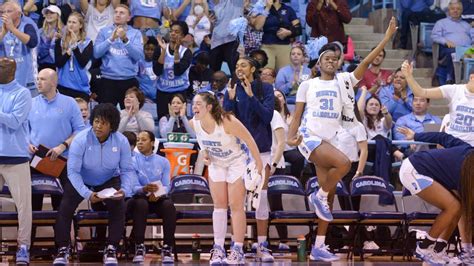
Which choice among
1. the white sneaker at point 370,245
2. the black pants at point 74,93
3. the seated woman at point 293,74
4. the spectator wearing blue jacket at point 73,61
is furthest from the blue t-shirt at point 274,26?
the white sneaker at point 370,245

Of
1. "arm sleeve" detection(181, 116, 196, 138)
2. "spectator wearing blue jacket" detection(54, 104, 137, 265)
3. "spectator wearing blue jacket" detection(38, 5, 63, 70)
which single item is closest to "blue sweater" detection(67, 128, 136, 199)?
"spectator wearing blue jacket" detection(54, 104, 137, 265)

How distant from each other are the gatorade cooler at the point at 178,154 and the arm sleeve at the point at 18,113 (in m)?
2.48

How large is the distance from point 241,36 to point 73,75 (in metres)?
2.78

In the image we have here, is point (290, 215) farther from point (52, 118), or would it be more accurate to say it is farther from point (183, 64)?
point (183, 64)

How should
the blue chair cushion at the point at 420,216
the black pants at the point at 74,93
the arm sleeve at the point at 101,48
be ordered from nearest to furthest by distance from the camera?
the blue chair cushion at the point at 420,216, the black pants at the point at 74,93, the arm sleeve at the point at 101,48

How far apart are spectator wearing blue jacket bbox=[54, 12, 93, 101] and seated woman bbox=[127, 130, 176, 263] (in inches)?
76.2

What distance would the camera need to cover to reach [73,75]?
14453 mm

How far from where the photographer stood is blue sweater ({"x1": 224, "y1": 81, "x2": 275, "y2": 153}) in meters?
12.0

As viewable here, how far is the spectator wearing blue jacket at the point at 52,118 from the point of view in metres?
12.4

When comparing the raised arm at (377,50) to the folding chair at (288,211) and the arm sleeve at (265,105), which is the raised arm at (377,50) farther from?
the folding chair at (288,211)

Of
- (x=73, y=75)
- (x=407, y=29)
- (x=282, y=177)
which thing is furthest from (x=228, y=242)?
(x=407, y=29)

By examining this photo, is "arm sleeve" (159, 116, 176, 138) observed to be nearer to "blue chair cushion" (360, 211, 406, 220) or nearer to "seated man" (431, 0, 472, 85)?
"blue chair cushion" (360, 211, 406, 220)

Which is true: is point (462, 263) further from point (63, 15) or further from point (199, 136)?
point (63, 15)

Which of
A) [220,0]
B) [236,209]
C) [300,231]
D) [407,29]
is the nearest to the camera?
[236,209]
